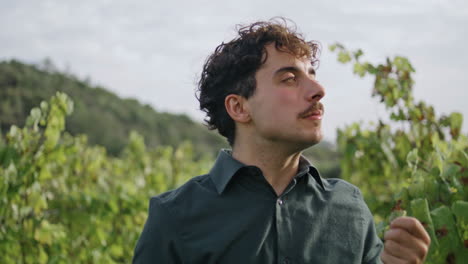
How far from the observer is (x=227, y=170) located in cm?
174

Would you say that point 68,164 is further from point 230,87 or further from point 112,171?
point 230,87

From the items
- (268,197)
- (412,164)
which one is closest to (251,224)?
(268,197)

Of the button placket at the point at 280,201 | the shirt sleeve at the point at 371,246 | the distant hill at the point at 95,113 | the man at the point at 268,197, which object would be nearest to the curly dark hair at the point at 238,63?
the man at the point at 268,197

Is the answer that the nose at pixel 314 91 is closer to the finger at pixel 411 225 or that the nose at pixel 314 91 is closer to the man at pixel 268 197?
the man at pixel 268 197

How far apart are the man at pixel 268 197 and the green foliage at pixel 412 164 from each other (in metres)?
0.19

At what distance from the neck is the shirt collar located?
0.04 meters

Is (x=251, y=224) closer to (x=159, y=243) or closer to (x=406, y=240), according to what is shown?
(x=159, y=243)

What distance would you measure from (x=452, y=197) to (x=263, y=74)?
0.89 metres

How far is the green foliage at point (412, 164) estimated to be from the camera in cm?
185

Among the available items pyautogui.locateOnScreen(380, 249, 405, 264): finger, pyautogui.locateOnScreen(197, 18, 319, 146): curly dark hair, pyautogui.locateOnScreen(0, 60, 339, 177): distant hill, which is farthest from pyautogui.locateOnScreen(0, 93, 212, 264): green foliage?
pyautogui.locateOnScreen(0, 60, 339, 177): distant hill

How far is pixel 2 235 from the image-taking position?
10.4ft

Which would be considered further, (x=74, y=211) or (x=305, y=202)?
(x=74, y=211)

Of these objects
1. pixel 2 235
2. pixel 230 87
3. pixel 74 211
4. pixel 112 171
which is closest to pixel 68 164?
pixel 112 171

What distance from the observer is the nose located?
172cm
